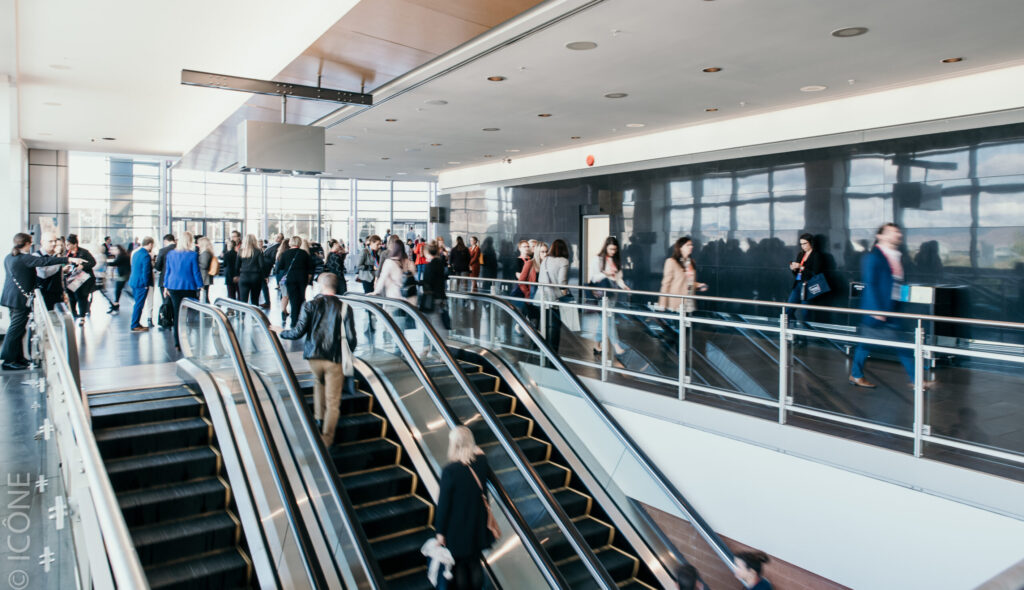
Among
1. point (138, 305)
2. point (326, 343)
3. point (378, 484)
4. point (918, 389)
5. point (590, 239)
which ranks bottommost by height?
point (378, 484)

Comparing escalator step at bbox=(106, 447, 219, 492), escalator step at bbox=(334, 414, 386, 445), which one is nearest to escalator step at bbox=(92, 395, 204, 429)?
escalator step at bbox=(106, 447, 219, 492)

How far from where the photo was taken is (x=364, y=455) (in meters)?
7.24

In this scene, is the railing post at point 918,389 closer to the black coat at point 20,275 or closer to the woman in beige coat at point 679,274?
the woman in beige coat at point 679,274

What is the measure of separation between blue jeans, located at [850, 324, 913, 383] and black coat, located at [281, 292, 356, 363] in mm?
4948

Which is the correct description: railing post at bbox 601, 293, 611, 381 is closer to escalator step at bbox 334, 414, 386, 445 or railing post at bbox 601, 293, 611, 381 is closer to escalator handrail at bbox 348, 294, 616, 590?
escalator handrail at bbox 348, 294, 616, 590

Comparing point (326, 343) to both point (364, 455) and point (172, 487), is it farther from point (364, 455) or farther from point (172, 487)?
point (172, 487)

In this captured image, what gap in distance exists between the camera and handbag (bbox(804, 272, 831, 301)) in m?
10.6

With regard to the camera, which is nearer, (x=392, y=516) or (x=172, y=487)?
(x=172, y=487)

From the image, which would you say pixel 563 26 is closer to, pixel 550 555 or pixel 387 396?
pixel 387 396

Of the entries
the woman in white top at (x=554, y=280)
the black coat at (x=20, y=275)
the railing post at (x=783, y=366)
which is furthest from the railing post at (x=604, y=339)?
the black coat at (x=20, y=275)

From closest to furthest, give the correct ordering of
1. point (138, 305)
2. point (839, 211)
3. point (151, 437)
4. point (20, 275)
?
point (151, 437), point (20, 275), point (839, 211), point (138, 305)

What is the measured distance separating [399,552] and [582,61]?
591cm

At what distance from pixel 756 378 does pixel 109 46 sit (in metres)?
9.66

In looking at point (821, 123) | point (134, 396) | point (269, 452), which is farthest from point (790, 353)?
point (134, 396)
